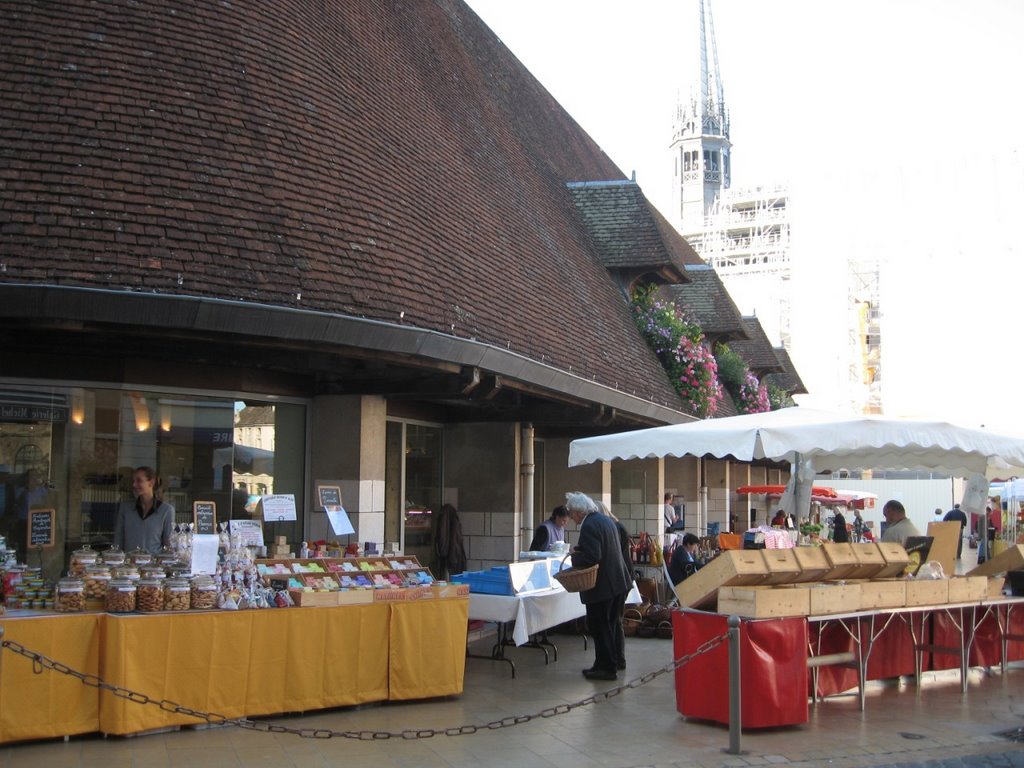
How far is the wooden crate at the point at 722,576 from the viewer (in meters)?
8.43

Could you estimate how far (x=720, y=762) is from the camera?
7.15 meters

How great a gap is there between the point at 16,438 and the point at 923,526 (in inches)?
1372

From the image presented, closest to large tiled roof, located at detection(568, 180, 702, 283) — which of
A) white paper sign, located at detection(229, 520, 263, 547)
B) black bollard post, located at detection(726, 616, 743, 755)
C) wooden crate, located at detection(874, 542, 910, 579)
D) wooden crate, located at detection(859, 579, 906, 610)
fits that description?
wooden crate, located at detection(874, 542, 910, 579)

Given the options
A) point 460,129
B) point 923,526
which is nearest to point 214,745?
point 460,129

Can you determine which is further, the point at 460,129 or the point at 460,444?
the point at 460,129

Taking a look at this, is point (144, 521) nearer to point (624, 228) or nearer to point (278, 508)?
point (278, 508)

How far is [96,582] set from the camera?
743cm

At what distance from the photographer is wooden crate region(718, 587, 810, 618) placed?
810 cm

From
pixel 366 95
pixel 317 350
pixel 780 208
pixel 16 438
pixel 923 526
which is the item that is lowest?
pixel 923 526

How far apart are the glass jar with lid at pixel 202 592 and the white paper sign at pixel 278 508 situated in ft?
4.74

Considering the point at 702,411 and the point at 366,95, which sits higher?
the point at 366,95

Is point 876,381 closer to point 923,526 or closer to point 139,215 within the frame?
point 923,526

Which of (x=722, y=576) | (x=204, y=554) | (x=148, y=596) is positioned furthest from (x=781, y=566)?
(x=148, y=596)

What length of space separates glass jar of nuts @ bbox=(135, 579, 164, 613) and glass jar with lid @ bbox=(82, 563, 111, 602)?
21cm
